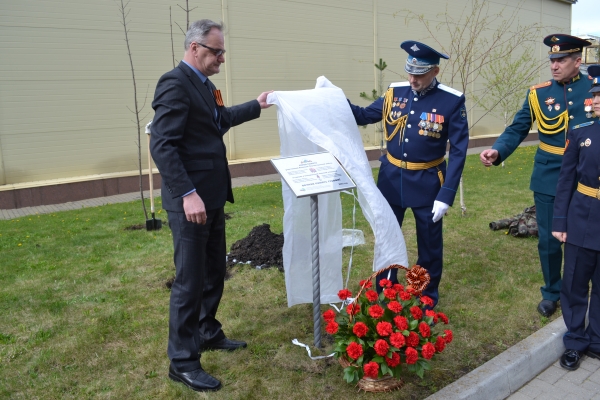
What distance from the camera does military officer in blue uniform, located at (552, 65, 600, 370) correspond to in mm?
3320

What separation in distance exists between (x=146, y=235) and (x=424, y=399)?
490 centimetres

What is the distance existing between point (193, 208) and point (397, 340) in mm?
1303

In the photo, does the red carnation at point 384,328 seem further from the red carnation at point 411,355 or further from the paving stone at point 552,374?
the paving stone at point 552,374

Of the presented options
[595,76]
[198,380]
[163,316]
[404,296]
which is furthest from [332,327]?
[595,76]

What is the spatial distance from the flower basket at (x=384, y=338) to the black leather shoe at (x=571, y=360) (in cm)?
108

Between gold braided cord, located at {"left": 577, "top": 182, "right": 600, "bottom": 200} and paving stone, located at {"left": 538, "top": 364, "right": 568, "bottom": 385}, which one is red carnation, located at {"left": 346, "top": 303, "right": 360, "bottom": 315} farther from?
→ gold braided cord, located at {"left": 577, "top": 182, "right": 600, "bottom": 200}

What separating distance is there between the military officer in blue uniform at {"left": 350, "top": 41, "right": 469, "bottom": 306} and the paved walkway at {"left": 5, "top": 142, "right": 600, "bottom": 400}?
802 mm

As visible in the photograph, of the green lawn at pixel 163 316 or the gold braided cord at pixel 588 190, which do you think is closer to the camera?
the green lawn at pixel 163 316

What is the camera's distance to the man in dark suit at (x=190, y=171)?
9.16 feet

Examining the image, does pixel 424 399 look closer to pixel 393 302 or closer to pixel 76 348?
pixel 393 302

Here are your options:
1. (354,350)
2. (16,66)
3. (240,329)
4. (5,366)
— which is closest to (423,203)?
(354,350)

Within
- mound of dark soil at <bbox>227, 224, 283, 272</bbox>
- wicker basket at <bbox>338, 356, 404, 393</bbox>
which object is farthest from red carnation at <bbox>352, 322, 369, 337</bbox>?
mound of dark soil at <bbox>227, 224, 283, 272</bbox>

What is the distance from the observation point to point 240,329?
3859mm

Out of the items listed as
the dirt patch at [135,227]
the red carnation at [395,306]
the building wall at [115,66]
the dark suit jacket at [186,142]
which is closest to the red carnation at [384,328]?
the red carnation at [395,306]
